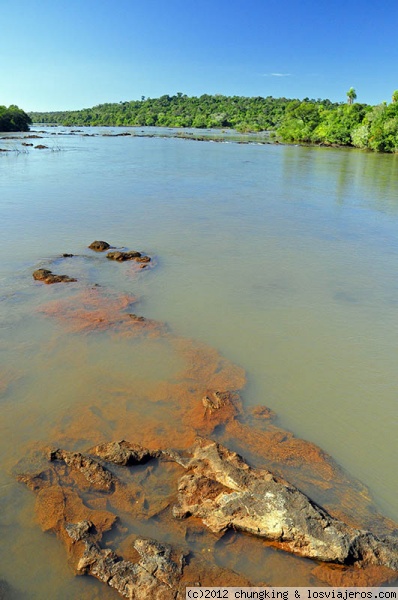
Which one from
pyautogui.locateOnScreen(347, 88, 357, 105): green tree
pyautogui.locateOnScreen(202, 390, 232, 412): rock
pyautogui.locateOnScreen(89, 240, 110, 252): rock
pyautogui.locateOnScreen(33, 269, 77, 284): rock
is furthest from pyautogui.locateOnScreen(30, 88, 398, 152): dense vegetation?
pyautogui.locateOnScreen(202, 390, 232, 412): rock

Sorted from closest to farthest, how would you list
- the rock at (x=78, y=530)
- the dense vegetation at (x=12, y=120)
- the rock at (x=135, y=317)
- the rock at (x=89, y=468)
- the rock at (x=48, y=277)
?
1. the rock at (x=78, y=530)
2. the rock at (x=89, y=468)
3. the rock at (x=135, y=317)
4. the rock at (x=48, y=277)
5. the dense vegetation at (x=12, y=120)

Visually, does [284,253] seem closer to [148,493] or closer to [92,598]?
[148,493]

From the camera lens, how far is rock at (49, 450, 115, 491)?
4441 mm

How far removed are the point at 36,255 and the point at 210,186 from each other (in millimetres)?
14899

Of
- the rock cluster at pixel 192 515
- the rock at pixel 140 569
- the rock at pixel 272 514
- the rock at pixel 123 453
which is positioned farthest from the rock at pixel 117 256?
the rock at pixel 140 569

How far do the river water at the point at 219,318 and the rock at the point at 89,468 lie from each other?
409 millimetres

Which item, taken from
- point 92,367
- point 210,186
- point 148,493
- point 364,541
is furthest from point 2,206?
point 364,541

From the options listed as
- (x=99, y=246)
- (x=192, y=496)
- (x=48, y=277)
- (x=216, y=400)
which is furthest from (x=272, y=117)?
(x=192, y=496)

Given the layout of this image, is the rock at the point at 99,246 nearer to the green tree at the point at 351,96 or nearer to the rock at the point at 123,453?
the rock at the point at 123,453

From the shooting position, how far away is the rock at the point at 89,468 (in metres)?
4.44

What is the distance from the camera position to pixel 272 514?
3.85 m

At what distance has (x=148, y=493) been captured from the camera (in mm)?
4336

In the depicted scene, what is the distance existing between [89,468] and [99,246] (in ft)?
27.7

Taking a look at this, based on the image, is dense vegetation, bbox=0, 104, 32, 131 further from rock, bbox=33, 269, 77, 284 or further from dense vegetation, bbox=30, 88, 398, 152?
rock, bbox=33, 269, 77, 284
